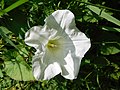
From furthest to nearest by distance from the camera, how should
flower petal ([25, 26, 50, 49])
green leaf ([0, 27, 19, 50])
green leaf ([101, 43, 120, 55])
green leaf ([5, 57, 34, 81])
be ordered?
1. green leaf ([101, 43, 120, 55])
2. green leaf ([5, 57, 34, 81])
3. green leaf ([0, 27, 19, 50])
4. flower petal ([25, 26, 50, 49])

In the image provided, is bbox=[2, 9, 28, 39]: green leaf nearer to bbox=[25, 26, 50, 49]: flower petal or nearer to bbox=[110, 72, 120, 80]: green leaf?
bbox=[25, 26, 50, 49]: flower petal

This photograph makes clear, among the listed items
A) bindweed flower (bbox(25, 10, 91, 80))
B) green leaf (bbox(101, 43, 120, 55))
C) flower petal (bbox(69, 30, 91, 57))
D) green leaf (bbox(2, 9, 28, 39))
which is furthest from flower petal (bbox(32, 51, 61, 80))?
green leaf (bbox(101, 43, 120, 55))

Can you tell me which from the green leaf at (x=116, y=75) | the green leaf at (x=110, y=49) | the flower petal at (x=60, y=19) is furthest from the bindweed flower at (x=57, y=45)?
the green leaf at (x=116, y=75)

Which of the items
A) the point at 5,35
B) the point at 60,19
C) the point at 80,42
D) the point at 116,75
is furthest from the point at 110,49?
the point at 5,35

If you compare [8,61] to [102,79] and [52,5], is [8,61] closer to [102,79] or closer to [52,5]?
[52,5]

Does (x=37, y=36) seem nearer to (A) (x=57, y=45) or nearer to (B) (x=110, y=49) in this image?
(A) (x=57, y=45)

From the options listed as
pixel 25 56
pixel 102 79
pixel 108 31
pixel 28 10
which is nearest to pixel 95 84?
pixel 102 79

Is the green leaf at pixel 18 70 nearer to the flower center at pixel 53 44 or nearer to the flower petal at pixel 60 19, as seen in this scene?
the flower center at pixel 53 44
